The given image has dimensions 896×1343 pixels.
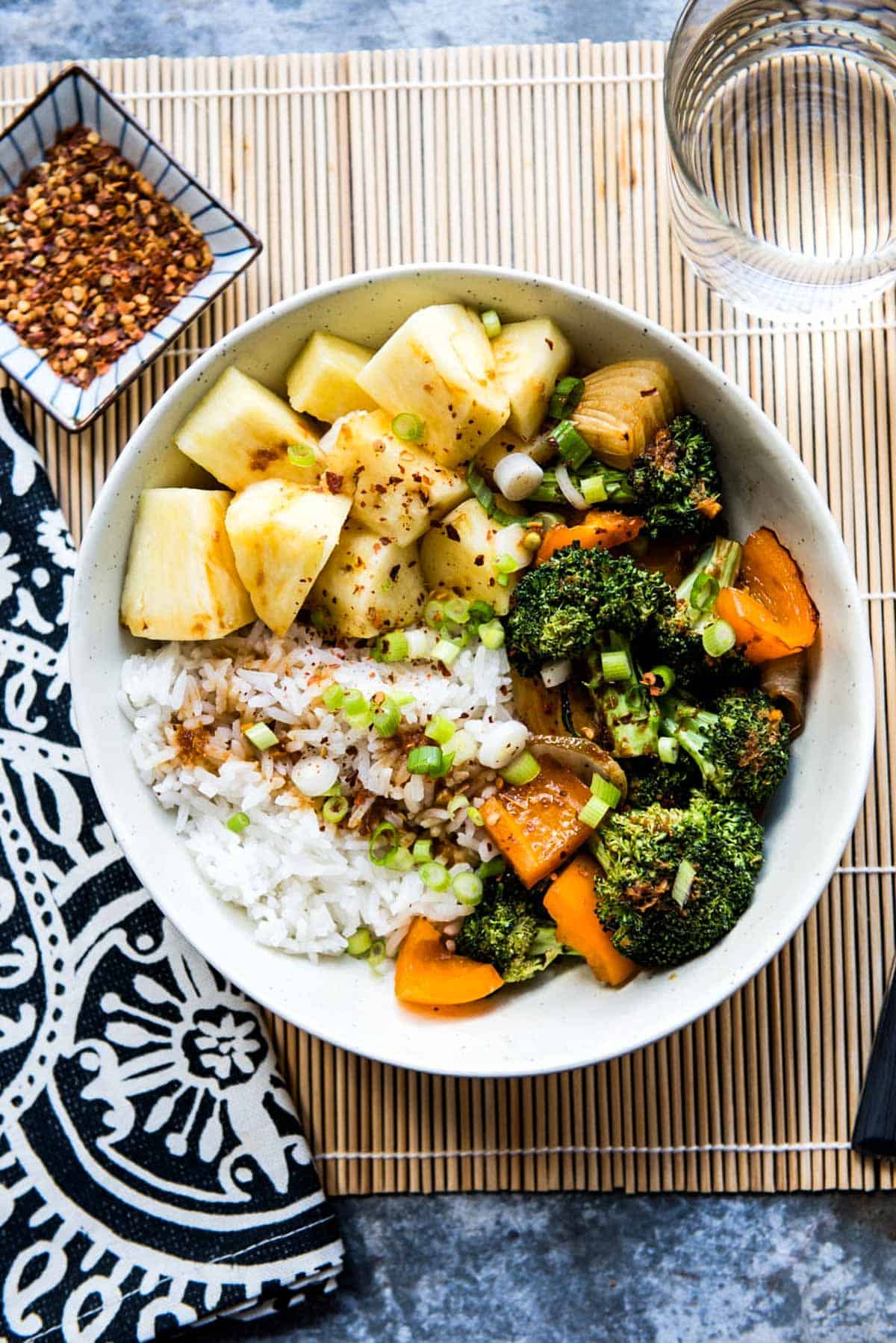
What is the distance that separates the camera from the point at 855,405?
9.37 ft

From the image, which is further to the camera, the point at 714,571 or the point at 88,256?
the point at 88,256

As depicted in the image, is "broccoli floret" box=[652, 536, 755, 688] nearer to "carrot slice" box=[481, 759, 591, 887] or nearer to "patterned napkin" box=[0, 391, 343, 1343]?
"carrot slice" box=[481, 759, 591, 887]

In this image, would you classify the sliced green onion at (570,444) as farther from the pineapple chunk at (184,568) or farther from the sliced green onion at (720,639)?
the pineapple chunk at (184,568)

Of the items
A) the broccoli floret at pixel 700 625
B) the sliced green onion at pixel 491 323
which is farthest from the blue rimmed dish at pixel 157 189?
the broccoli floret at pixel 700 625

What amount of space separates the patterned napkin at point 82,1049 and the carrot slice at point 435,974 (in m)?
0.53

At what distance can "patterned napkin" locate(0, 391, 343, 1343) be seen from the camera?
113 inches

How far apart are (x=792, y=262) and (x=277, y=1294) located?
293 cm

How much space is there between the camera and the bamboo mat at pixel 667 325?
2855 millimetres

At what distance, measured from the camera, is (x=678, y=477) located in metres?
2.45

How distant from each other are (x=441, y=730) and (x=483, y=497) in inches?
21.1

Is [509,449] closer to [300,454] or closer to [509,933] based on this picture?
[300,454]

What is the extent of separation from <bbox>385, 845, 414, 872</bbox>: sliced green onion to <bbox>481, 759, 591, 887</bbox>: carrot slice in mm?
200

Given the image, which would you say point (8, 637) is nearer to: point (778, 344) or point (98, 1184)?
point (98, 1184)

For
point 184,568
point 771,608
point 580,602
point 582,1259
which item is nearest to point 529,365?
point 580,602
